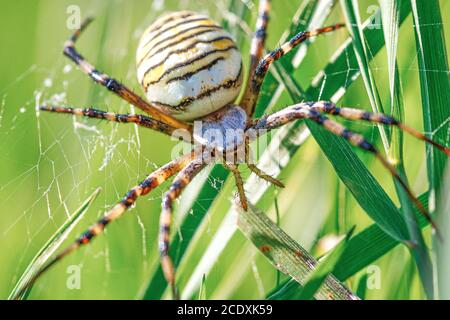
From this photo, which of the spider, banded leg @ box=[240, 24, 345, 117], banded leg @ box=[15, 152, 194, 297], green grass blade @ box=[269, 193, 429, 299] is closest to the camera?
green grass blade @ box=[269, 193, 429, 299]

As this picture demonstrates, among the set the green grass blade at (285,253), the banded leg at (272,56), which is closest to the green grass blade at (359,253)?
the green grass blade at (285,253)

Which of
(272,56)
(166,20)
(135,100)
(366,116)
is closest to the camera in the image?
(366,116)

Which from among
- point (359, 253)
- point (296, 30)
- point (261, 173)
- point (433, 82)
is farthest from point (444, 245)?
point (296, 30)

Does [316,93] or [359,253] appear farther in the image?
[316,93]

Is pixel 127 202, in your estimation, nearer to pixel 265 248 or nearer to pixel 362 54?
pixel 265 248

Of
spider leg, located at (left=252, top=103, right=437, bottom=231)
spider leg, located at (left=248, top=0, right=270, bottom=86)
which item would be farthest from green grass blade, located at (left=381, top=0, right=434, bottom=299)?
spider leg, located at (left=248, top=0, right=270, bottom=86)

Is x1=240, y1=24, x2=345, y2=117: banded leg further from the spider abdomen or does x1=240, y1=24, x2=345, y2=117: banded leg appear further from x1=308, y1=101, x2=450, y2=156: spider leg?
x1=308, y1=101, x2=450, y2=156: spider leg

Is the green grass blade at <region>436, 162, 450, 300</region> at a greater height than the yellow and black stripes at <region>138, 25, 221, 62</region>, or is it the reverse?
the yellow and black stripes at <region>138, 25, 221, 62</region>

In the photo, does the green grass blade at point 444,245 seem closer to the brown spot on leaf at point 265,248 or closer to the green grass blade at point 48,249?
the brown spot on leaf at point 265,248
